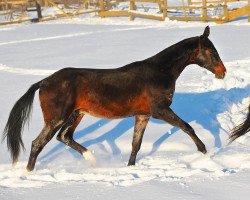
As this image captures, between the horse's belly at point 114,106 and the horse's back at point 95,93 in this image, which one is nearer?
the horse's back at point 95,93

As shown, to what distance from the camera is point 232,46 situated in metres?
13.9

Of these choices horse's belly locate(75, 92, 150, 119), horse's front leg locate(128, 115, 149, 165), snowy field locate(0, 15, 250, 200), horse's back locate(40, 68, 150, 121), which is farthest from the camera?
horse's front leg locate(128, 115, 149, 165)

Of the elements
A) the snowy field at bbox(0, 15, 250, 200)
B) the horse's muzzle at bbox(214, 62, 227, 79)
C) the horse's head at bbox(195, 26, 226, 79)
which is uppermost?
the horse's head at bbox(195, 26, 226, 79)

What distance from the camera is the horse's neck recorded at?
5234mm

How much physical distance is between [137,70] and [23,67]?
25.2 ft

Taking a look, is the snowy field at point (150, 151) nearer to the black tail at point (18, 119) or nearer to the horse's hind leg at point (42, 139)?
the horse's hind leg at point (42, 139)

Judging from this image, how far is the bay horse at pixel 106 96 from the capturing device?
4.96 meters

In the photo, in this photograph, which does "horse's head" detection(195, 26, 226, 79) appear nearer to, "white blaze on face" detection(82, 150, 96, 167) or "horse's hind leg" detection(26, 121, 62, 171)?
"white blaze on face" detection(82, 150, 96, 167)

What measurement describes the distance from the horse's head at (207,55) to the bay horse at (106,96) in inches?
0.5


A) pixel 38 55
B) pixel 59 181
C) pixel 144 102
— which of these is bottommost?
pixel 38 55

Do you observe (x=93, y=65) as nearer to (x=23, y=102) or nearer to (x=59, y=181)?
(x=23, y=102)

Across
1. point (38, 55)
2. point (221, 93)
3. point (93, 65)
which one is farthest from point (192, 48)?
point (38, 55)

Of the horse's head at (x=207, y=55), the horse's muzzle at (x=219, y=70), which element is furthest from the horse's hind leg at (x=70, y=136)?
the horse's muzzle at (x=219, y=70)

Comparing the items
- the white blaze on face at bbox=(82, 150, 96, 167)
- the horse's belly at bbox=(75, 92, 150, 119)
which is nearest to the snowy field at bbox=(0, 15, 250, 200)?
the white blaze on face at bbox=(82, 150, 96, 167)
